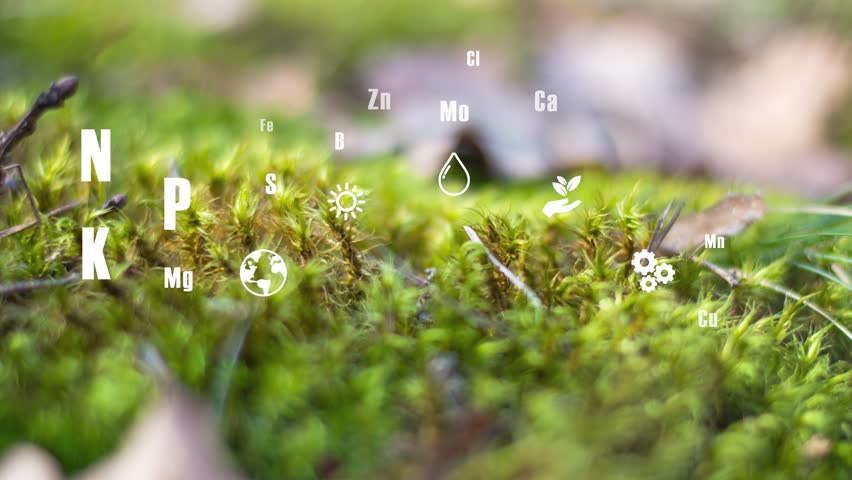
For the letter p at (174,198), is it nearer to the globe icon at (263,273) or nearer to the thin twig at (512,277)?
the globe icon at (263,273)

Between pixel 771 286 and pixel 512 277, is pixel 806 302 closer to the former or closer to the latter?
pixel 771 286

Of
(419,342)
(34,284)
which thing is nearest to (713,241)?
(419,342)

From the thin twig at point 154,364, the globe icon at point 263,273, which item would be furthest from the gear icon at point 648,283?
the thin twig at point 154,364

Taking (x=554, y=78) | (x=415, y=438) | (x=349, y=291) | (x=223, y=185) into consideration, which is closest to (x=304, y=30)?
(x=554, y=78)

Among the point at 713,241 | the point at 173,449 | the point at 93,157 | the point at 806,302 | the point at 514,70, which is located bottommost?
the point at 173,449

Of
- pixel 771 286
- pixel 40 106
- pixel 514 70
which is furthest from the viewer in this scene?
pixel 514 70

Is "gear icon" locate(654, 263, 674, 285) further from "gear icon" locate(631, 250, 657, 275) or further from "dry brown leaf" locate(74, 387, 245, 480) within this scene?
"dry brown leaf" locate(74, 387, 245, 480)
